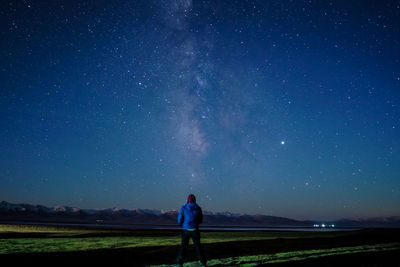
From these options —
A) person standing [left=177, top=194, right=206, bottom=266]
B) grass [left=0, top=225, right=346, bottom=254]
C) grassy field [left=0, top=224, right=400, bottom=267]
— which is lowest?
grass [left=0, top=225, right=346, bottom=254]

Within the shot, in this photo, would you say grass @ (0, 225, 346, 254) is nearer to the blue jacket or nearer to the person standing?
the person standing

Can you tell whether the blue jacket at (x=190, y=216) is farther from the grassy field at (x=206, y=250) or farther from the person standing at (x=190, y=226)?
the grassy field at (x=206, y=250)

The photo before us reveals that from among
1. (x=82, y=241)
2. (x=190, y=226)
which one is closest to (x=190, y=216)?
(x=190, y=226)

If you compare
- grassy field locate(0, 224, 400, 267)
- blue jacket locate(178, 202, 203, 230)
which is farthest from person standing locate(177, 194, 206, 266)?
grassy field locate(0, 224, 400, 267)

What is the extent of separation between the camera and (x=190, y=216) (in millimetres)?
7801

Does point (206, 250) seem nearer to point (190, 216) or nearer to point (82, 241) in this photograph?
point (190, 216)

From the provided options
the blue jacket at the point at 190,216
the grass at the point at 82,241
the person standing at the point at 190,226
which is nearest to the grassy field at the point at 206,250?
the grass at the point at 82,241

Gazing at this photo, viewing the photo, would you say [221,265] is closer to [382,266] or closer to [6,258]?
[382,266]

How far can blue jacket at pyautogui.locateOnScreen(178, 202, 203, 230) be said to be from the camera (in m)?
7.77

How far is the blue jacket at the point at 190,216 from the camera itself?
777cm

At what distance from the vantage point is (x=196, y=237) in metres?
7.71

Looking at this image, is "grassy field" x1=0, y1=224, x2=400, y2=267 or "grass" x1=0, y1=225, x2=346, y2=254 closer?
"grassy field" x1=0, y1=224, x2=400, y2=267

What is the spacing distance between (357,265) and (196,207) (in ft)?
17.3

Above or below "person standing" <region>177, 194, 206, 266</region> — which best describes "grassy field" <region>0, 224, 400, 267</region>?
below
